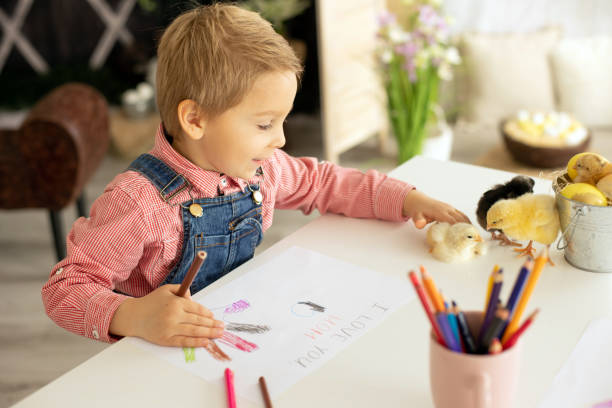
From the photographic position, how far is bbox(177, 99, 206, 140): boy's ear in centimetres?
88

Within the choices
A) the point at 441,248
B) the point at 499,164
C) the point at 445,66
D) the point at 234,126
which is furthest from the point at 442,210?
the point at 445,66

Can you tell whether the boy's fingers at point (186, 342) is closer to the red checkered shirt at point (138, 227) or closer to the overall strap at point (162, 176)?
the red checkered shirt at point (138, 227)

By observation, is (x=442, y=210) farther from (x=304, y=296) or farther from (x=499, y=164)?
(x=499, y=164)

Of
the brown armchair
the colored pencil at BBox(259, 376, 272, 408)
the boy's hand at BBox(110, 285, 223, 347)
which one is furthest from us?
the brown armchair

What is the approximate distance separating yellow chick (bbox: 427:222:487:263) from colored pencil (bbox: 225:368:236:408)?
0.35 metres

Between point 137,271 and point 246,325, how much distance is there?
0.89 feet

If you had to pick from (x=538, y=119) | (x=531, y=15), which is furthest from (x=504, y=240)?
(x=531, y=15)

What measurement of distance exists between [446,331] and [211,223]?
0.48 metres

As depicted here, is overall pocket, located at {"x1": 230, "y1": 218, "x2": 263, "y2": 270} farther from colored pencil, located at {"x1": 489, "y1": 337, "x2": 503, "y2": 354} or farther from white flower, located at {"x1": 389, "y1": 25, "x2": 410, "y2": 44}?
white flower, located at {"x1": 389, "y1": 25, "x2": 410, "y2": 44}

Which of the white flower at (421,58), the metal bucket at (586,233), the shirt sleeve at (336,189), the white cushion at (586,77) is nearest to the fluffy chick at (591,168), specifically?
the metal bucket at (586,233)

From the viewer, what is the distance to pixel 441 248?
885mm

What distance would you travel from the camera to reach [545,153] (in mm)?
2096

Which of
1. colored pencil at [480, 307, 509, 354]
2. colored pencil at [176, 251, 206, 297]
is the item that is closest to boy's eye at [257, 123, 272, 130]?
colored pencil at [176, 251, 206, 297]

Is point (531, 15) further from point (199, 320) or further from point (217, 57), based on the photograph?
point (199, 320)
